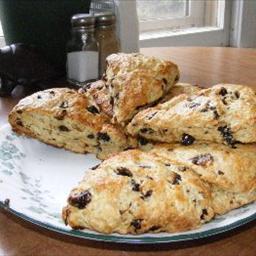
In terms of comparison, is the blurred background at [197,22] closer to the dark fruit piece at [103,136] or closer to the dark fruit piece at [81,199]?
the dark fruit piece at [103,136]

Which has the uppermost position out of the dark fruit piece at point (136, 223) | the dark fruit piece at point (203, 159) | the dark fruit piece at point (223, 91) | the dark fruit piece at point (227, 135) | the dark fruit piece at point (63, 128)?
the dark fruit piece at point (223, 91)

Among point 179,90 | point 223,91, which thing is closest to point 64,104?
point 179,90

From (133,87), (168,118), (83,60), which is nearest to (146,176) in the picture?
(168,118)

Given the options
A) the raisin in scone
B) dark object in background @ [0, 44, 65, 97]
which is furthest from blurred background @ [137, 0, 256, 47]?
the raisin in scone

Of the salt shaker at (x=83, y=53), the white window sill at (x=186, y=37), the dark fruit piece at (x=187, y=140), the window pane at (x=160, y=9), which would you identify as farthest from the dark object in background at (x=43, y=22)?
the window pane at (x=160, y=9)

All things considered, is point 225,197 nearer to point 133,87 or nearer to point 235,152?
point 235,152

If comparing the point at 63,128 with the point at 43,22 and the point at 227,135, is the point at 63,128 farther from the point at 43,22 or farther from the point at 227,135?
the point at 43,22
